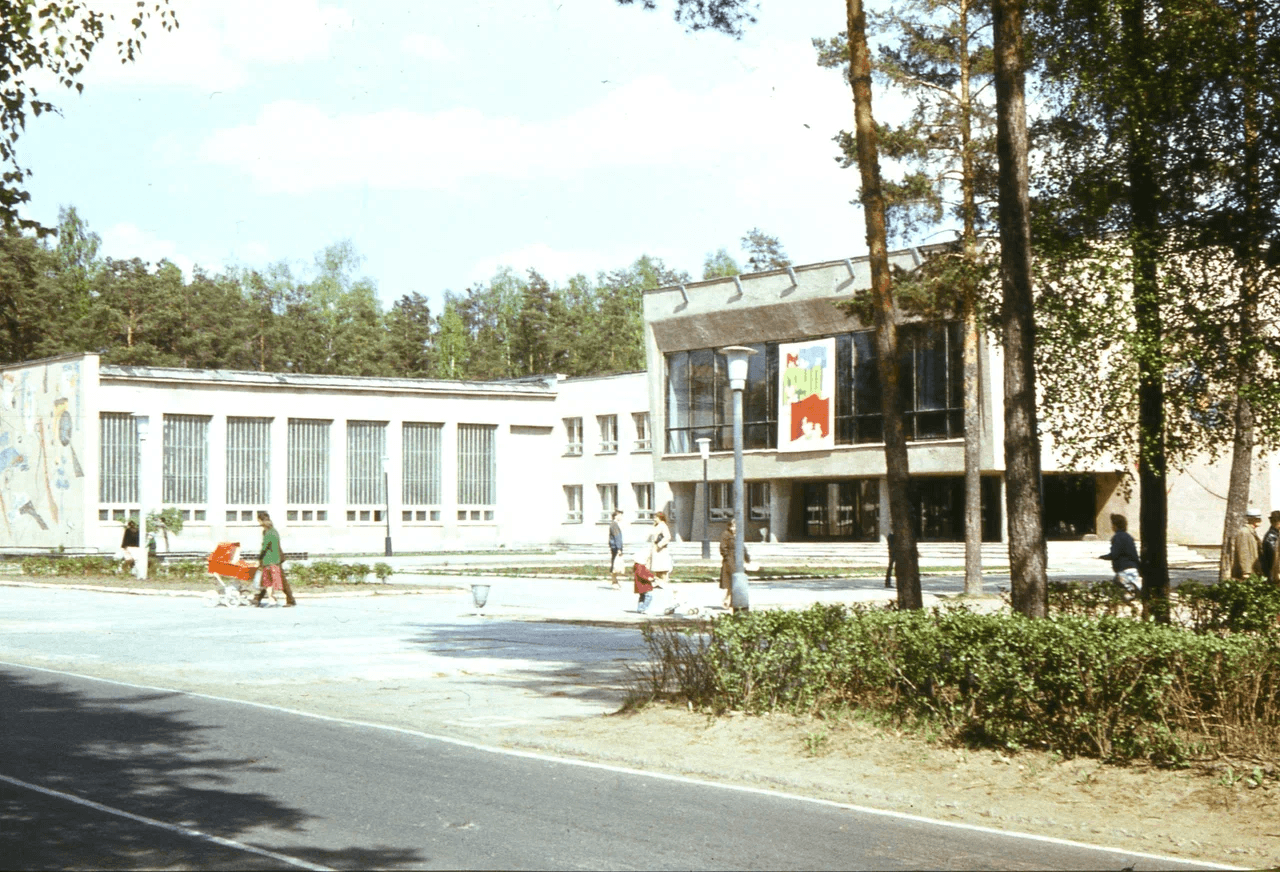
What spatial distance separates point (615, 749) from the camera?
10.9 meters

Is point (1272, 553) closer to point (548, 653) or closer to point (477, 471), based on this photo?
point (548, 653)

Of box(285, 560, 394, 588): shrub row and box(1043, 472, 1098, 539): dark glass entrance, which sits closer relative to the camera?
box(285, 560, 394, 588): shrub row

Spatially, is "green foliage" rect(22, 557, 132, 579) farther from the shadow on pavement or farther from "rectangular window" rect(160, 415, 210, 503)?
the shadow on pavement

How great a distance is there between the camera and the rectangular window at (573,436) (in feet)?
233

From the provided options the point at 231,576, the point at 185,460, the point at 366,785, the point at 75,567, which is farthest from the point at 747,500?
the point at 366,785

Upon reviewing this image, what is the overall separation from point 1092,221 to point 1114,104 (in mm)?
1867

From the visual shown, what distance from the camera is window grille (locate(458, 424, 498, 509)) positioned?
69312 millimetres

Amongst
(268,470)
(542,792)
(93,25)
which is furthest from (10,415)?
(542,792)

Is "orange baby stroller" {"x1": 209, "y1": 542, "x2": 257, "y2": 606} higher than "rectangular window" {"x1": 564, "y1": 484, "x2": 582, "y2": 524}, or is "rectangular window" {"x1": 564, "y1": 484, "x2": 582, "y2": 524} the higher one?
"rectangular window" {"x1": 564, "y1": 484, "x2": 582, "y2": 524}

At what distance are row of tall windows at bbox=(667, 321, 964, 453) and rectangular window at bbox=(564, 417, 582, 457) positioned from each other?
10.7 m

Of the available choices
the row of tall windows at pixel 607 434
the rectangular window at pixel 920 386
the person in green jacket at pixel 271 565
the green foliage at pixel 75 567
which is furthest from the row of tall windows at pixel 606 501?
the person in green jacket at pixel 271 565

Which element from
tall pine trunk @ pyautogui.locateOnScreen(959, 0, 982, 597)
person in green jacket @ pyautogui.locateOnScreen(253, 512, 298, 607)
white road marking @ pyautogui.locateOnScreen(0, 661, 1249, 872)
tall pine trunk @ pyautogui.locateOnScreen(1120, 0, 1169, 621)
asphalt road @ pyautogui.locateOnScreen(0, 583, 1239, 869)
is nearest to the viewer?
asphalt road @ pyautogui.locateOnScreen(0, 583, 1239, 869)

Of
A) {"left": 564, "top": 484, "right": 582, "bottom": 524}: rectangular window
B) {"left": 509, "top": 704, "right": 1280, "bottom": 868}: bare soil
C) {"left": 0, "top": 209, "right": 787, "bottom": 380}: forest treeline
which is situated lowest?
{"left": 509, "top": 704, "right": 1280, "bottom": 868}: bare soil

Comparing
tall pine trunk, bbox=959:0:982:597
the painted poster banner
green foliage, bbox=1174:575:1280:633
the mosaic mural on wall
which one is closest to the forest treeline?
the mosaic mural on wall
